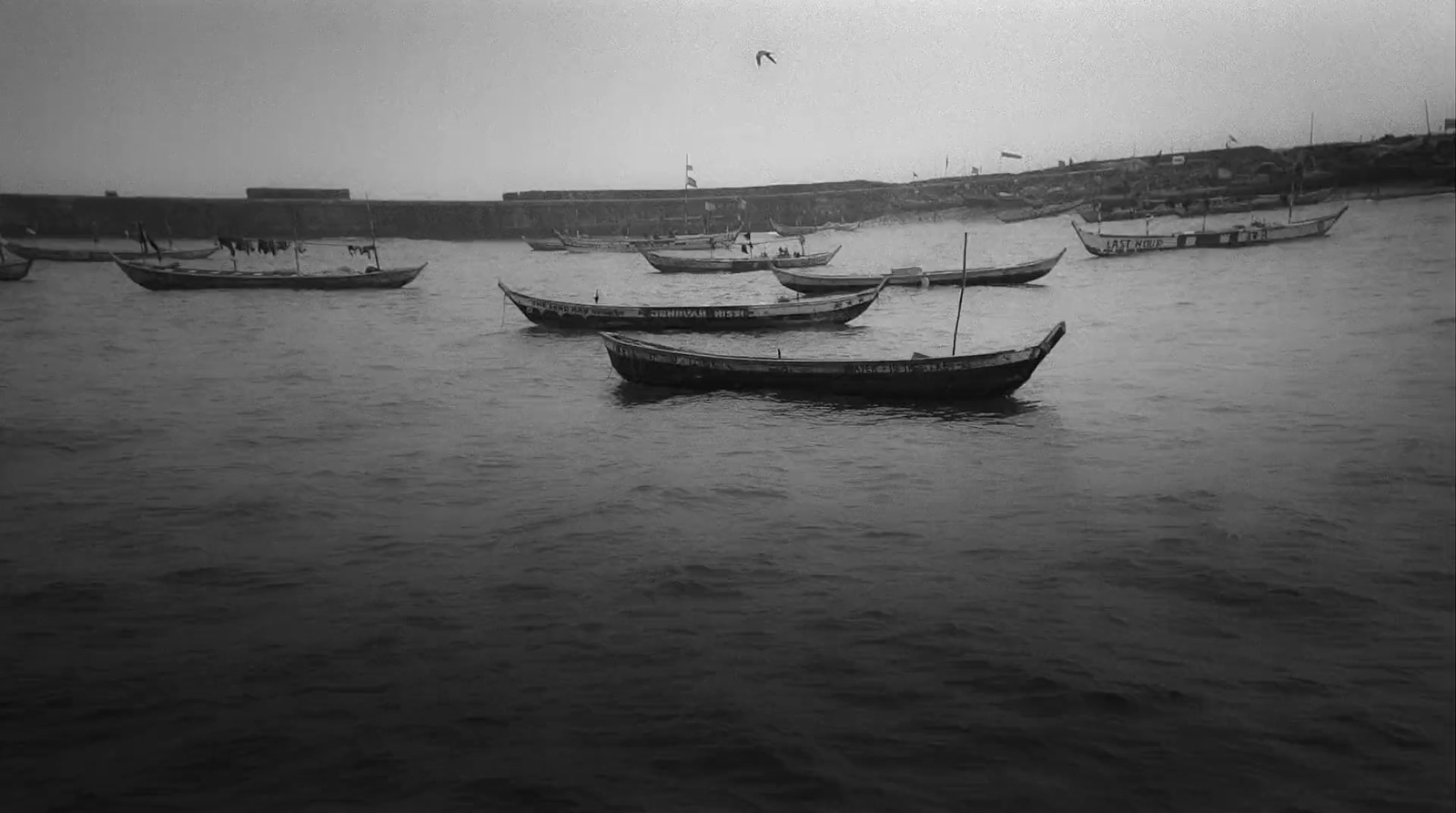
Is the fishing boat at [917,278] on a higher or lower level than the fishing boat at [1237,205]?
lower

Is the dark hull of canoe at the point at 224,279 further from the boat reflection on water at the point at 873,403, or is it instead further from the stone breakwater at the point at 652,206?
the boat reflection on water at the point at 873,403

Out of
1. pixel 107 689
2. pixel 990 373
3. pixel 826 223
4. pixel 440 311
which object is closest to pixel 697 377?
pixel 990 373

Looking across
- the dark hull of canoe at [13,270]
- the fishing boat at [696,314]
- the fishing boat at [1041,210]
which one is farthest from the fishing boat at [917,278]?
the fishing boat at [1041,210]

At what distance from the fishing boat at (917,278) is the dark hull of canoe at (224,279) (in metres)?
14.4

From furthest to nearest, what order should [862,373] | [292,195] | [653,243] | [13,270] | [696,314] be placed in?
[292,195] → [653,243] → [13,270] → [696,314] → [862,373]

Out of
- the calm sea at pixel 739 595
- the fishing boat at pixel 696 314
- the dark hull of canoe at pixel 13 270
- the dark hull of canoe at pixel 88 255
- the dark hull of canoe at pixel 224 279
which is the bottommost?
the calm sea at pixel 739 595

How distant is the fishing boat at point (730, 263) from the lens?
1238 inches

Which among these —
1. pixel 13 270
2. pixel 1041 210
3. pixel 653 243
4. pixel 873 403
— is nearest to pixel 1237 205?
pixel 1041 210

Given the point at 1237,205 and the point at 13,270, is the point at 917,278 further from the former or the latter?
the point at 1237,205

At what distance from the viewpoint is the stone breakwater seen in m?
44.7

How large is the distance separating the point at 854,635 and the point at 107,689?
403cm

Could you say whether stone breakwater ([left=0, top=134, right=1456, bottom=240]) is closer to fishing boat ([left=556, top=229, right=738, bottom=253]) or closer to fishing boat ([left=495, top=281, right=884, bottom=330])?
fishing boat ([left=556, top=229, right=738, bottom=253])

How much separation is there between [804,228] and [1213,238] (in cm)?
3951

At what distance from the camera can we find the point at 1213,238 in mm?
30844
